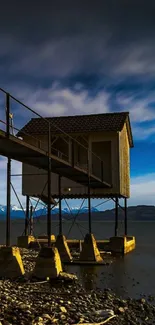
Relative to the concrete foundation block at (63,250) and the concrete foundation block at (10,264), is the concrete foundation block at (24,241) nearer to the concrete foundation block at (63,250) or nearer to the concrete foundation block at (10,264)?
the concrete foundation block at (63,250)

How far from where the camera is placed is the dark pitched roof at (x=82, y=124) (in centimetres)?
3419

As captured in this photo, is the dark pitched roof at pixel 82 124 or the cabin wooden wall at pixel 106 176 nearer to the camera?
the cabin wooden wall at pixel 106 176

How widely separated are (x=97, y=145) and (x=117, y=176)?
4265 millimetres

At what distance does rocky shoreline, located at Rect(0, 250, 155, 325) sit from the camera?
465 inches

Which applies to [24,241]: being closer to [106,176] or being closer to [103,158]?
[106,176]

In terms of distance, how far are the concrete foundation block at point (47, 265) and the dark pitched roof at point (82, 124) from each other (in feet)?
52.8

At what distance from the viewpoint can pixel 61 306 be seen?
1333cm

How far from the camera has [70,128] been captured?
3500 cm

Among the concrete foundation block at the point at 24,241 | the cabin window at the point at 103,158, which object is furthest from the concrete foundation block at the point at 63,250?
the cabin window at the point at 103,158

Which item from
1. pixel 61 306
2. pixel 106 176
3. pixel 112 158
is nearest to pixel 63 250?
pixel 106 176

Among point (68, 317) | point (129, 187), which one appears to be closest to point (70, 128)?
point (129, 187)

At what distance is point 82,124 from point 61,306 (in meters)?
23.1

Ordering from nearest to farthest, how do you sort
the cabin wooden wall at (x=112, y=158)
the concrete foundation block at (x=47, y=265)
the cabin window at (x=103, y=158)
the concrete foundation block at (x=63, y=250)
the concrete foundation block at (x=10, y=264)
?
the concrete foundation block at (x=10, y=264), the concrete foundation block at (x=47, y=265), the concrete foundation block at (x=63, y=250), the cabin wooden wall at (x=112, y=158), the cabin window at (x=103, y=158)

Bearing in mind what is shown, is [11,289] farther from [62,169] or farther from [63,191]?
[63,191]
